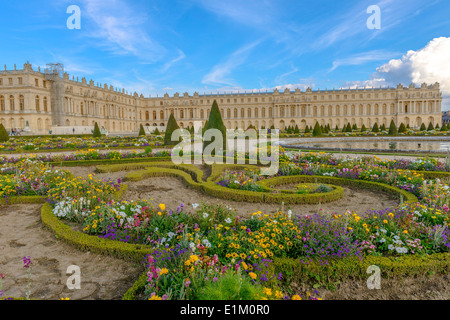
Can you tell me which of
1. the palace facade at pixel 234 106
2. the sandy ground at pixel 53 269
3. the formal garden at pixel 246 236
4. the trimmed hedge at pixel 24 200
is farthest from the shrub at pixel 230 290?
the palace facade at pixel 234 106

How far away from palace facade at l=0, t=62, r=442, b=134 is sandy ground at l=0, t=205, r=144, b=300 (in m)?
41.2

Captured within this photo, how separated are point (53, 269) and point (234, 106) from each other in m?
63.4

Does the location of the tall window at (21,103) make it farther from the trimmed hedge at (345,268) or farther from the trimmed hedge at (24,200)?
the trimmed hedge at (345,268)

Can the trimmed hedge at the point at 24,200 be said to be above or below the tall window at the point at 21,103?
below

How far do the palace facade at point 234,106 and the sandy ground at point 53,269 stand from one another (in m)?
41.2

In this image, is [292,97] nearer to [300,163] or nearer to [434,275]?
[300,163]

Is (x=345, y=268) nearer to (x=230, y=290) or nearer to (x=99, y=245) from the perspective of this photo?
(x=230, y=290)

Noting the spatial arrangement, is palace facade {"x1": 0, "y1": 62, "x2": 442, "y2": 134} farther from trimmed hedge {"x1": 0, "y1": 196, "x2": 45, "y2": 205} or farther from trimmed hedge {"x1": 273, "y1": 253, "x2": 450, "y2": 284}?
trimmed hedge {"x1": 273, "y1": 253, "x2": 450, "y2": 284}

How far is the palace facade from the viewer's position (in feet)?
135

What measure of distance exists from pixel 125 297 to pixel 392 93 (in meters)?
68.5

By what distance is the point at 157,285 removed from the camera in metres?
2.49

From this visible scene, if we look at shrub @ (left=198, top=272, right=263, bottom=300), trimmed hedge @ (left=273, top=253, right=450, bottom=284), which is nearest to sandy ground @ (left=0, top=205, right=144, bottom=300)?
shrub @ (left=198, top=272, right=263, bottom=300)

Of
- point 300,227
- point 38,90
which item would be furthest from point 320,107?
point 300,227

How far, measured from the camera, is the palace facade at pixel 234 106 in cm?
4109
